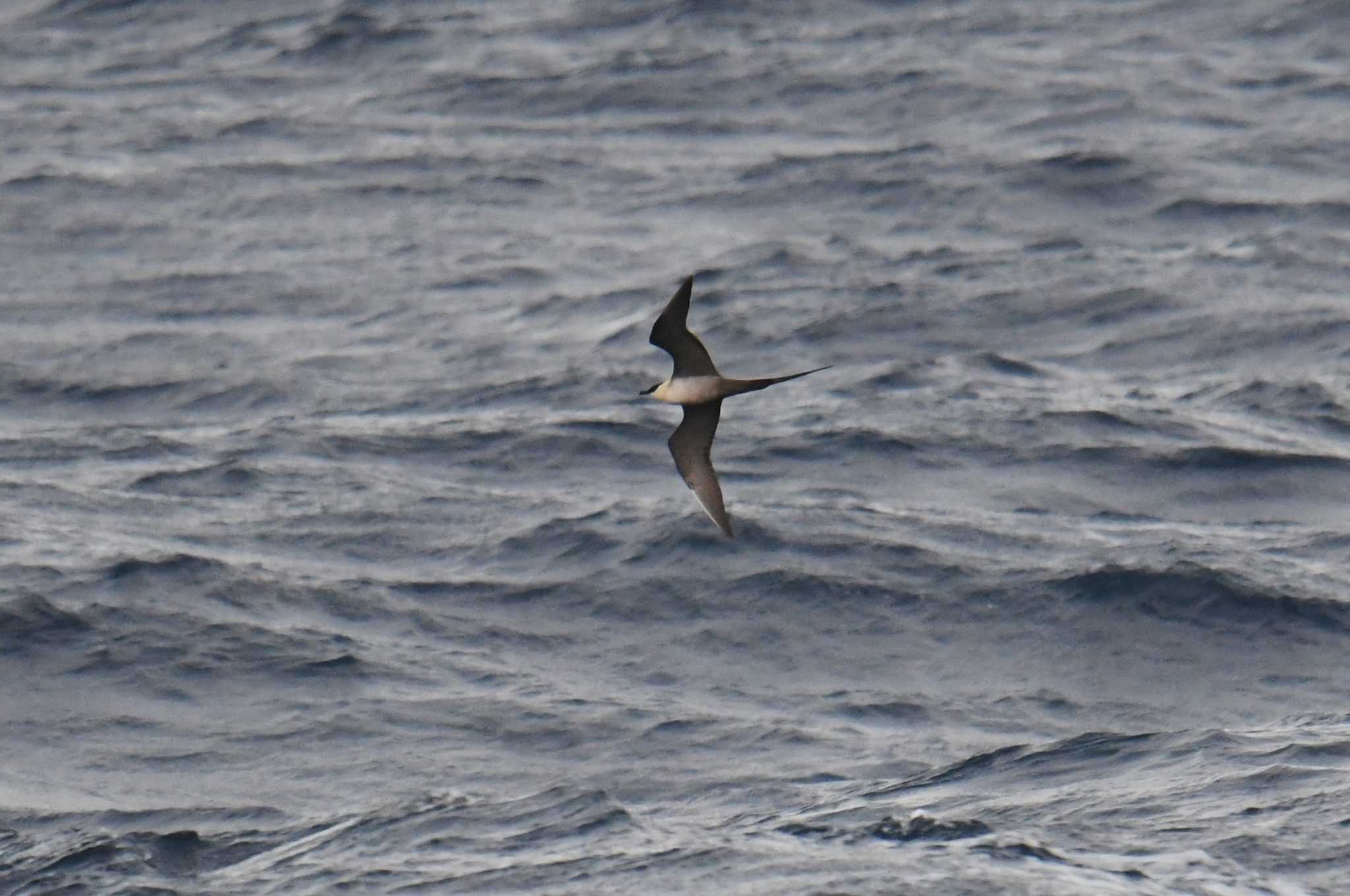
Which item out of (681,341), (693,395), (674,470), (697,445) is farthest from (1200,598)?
(681,341)

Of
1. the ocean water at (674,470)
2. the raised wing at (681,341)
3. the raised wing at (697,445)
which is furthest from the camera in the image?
the ocean water at (674,470)

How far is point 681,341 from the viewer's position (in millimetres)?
10953

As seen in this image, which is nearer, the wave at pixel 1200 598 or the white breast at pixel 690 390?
the white breast at pixel 690 390

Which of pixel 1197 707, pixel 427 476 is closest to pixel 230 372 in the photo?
pixel 427 476

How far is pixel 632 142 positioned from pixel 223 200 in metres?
4.53

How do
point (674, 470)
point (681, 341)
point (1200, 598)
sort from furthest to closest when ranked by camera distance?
1. point (674, 470)
2. point (1200, 598)
3. point (681, 341)

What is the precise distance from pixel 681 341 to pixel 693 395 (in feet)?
1.40

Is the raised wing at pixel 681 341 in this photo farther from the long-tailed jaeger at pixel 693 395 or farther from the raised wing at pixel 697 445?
the raised wing at pixel 697 445

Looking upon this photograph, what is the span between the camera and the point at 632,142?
27.0 m

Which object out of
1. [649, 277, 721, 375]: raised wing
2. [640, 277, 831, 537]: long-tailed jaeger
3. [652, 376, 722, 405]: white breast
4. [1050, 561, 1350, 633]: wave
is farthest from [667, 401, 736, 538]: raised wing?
[1050, 561, 1350, 633]: wave

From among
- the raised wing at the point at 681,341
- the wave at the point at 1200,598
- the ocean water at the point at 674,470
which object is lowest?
the wave at the point at 1200,598

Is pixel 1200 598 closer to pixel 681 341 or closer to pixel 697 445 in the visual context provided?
pixel 697 445

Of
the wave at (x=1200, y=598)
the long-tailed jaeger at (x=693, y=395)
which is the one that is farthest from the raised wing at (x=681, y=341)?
the wave at (x=1200, y=598)

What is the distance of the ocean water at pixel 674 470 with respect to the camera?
41.1ft
